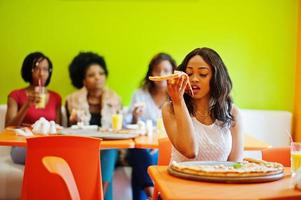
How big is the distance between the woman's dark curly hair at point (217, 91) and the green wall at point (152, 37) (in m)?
2.07

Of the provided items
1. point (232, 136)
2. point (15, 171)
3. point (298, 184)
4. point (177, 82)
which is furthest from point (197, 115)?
point (15, 171)

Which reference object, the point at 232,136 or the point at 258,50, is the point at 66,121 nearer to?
the point at 258,50

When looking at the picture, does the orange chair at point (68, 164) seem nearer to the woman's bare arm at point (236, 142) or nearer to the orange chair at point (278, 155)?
the woman's bare arm at point (236, 142)

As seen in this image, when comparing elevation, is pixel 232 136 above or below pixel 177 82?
below

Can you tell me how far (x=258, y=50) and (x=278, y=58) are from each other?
0.20m

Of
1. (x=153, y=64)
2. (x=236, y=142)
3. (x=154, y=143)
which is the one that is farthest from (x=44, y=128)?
(x=236, y=142)

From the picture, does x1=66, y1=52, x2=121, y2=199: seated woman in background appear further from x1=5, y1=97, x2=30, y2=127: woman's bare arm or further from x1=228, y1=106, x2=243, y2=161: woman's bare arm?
x1=228, y1=106, x2=243, y2=161: woman's bare arm

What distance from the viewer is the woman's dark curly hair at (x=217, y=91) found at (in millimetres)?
2215

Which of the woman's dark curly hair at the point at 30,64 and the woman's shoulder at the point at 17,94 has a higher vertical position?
the woman's dark curly hair at the point at 30,64

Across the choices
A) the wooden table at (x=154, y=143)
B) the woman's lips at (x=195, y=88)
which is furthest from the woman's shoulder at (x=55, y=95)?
the woman's lips at (x=195, y=88)

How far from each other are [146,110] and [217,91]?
1.66 m

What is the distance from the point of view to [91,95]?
4004 mm

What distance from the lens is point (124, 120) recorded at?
3.97 meters

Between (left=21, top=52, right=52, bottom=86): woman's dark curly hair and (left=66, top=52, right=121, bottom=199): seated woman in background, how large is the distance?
10.9 inches
